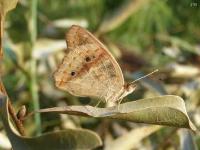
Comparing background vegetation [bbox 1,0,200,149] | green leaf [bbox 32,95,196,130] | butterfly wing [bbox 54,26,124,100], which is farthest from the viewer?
background vegetation [bbox 1,0,200,149]

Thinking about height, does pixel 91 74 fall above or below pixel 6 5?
below

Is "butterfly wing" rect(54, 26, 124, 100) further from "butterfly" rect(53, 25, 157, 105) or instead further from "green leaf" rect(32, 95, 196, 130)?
"green leaf" rect(32, 95, 196, 130)

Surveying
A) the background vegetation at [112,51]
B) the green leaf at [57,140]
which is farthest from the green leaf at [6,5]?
the background vegetation at [112,51]

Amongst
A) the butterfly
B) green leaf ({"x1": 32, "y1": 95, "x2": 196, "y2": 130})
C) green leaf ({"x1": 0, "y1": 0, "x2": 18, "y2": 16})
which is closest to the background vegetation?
the butterfly

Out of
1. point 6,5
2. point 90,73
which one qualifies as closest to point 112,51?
point 90,73

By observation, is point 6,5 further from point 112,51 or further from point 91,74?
point 112,51

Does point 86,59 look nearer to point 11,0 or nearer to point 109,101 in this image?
point 109,101
